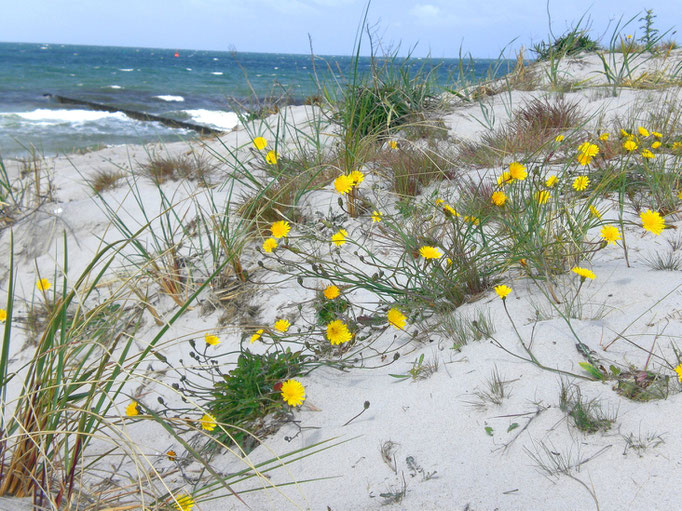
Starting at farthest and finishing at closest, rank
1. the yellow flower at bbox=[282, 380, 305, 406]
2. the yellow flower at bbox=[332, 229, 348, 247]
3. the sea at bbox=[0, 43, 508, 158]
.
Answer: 1. the sea at bbox=[0, 43, 508, 158]
2. the yellow flower at bbox=[332, 229, 348, 247]
3. the yellow flower at bbox=[282, 380, 305, 406]

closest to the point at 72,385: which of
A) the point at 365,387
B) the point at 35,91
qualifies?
the point at 365,387

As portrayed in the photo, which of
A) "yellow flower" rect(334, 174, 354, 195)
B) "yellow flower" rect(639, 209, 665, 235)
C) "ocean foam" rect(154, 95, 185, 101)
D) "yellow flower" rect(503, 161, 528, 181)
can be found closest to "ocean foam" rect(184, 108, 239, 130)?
"ocean foam" rect(154, 95, 185, 101)

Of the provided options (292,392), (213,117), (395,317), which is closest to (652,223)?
(395,317)

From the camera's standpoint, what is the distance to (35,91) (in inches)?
669

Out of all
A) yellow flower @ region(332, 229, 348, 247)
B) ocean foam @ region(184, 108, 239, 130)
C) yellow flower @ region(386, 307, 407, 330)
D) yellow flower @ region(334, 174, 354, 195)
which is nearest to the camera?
yellow flower @ region(386, 307, 407, 330)

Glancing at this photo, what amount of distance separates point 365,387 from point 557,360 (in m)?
0.60

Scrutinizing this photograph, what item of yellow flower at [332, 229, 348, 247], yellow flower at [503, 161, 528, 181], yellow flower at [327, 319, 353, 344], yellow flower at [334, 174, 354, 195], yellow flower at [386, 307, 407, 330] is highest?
yellow flower at [503, 161, 528, 181]

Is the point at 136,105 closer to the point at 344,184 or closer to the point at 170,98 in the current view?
the point at 170,98

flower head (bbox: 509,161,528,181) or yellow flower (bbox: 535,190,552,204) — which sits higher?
flower head (bbox: 509,161,528,181)

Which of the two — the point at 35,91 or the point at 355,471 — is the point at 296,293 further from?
the point at 35,91

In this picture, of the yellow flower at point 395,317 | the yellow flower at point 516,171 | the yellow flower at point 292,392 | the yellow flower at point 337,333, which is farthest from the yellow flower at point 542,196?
the yellow flower at point 292,392

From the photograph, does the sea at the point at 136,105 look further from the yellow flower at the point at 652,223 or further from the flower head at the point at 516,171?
the yellow flower at the point at 652,223

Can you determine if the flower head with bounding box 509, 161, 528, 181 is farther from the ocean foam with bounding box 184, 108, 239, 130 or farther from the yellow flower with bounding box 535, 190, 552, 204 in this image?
the ocean foam with bounding box 184, 108, 239, 130

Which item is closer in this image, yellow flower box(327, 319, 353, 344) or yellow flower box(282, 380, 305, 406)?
yellow flower box(282, 380, 305, 406)
